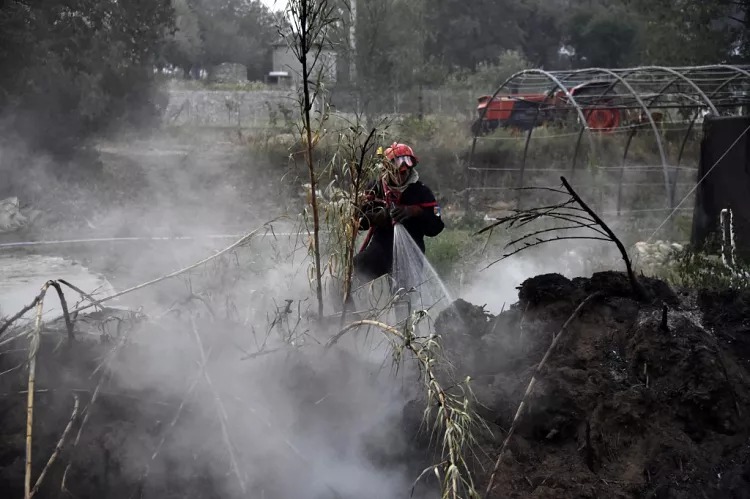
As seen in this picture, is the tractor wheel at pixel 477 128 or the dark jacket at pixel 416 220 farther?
the tractor wheel at pixel 477 128

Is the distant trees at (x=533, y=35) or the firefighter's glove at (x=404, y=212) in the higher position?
the distant trees at (x=533, y=35)

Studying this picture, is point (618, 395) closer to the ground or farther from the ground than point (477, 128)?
closer to the ground

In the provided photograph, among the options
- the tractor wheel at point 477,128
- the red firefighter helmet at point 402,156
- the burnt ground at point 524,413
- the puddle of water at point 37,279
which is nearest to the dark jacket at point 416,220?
the red firefighter helmet at point 402,156

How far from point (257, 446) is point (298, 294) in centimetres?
264

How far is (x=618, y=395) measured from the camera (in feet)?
10.7

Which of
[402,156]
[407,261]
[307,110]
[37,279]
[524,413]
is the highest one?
[307,110]

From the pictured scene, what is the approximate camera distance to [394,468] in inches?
135

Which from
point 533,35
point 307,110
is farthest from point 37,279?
point 533,35

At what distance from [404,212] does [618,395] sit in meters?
2.59

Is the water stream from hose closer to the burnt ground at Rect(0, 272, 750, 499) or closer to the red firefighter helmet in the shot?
the red firefighter helmet

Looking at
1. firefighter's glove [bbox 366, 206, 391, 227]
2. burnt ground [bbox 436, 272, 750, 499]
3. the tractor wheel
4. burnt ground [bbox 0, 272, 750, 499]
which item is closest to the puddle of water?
firefighter's glove [bbox 366, 206, 391, 227]

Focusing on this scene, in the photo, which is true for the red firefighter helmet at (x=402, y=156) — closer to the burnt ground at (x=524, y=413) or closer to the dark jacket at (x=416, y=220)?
the dark jacket at (x=416, y=220)

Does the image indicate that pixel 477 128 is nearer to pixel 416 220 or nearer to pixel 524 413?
pixel 416 220

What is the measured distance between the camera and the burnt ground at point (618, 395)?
9.95 ft
